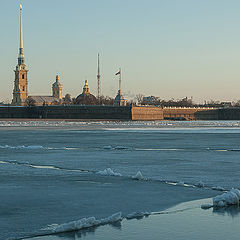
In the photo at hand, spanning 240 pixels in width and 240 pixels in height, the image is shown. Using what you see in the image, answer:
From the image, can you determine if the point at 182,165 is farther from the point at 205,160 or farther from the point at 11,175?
the point at 11,175

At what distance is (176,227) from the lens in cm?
1205

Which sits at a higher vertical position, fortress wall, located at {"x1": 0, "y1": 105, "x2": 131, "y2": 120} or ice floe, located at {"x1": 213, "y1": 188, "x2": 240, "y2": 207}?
fortress wall, located at {"x1": 0, "y1": 105, "x2": 131, "y2": 120}

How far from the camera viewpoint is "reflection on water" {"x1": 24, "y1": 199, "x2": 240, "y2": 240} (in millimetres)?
11234

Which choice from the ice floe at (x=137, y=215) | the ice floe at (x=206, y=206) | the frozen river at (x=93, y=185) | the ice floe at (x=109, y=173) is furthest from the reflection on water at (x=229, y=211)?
the ice floe at (x=109, y=173)

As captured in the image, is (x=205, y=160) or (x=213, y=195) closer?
(x=213, y=195)

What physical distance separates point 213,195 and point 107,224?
14.6ft

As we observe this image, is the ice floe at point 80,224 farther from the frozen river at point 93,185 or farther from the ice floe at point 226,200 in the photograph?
the ice floe at point 226,200

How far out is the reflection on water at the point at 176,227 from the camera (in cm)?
1123

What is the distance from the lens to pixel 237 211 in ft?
44.7

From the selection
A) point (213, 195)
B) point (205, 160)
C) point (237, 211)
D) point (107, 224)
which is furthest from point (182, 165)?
point (107, 224)

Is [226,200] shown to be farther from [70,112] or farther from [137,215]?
[70,112]

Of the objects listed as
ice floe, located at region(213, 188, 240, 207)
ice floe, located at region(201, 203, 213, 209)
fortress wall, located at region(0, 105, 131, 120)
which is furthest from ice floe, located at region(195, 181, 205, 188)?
fortress wall, located at region(0, 105, 131, 120)

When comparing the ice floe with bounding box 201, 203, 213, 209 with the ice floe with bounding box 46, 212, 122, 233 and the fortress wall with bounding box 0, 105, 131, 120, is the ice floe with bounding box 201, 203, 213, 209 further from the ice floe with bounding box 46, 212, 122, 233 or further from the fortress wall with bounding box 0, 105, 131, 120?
the fortress wall with bounding box 0, 105, 131, 120

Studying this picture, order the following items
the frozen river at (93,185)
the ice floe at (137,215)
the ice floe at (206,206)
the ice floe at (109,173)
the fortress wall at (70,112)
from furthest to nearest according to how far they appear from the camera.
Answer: the fortress wall at (70,112) → the ice floe at (109,173) → the ice floe at (206,206) → the frozen river at (93,185) → the ice floe at (137,215)
